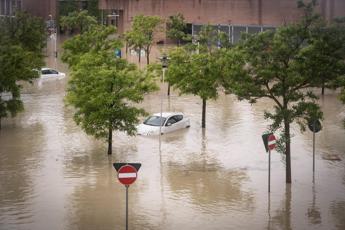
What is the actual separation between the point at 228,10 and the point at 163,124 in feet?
137

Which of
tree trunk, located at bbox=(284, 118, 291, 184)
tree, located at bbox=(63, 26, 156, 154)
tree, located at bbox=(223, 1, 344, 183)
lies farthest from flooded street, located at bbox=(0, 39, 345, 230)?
tree, located at bbox=(223, 1, 344, 183)

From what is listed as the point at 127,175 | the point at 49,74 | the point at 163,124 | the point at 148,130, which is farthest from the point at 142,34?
the point at 127,175

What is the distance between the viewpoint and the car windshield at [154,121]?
101 ft

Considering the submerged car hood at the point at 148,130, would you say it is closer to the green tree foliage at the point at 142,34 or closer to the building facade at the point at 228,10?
the building facade at the point at 228,10

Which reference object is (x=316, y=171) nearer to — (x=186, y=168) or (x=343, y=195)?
(x=343, y=195)

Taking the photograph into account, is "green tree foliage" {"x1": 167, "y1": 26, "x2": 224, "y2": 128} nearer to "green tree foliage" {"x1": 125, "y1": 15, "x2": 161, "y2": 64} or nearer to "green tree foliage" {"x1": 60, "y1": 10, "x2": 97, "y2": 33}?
"green tree foliage" {"x1": 125, "y1": 15, "x2": 161, "y2": 64}

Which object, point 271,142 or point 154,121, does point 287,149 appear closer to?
point 271,142

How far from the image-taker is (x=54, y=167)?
78.9 feet

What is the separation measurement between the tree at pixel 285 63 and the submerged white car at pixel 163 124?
30.7 feet

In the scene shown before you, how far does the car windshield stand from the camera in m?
30.8

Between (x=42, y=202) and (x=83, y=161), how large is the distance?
5.34m

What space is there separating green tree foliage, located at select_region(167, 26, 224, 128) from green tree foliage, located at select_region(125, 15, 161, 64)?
91.6 feet

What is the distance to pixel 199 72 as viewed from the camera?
31156 millimetres

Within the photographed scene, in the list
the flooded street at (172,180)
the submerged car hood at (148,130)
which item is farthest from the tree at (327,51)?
the submerged car hood at (148,130)
